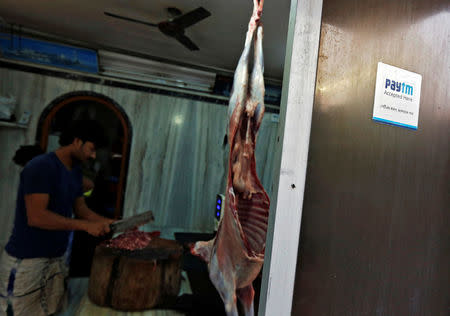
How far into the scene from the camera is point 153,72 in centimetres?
416

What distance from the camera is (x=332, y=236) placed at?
76cm

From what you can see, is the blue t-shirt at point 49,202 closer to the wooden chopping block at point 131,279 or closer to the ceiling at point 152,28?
the wooden chopping block at point 131,279

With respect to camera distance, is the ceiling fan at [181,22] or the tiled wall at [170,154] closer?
the ceiling fan at [181,22]

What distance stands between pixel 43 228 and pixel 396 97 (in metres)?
2.39

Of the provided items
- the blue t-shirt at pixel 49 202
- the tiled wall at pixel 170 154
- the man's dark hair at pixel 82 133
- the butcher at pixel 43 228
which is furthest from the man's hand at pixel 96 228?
the tiled wall at pixel 170 154

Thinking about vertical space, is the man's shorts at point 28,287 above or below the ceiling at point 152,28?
below

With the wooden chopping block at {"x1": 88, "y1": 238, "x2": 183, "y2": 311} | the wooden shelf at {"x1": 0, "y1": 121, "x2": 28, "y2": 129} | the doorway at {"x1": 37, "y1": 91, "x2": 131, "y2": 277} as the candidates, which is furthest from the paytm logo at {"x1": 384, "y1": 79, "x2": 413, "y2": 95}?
the wooden shelf at {"x1": 0, "y1": 121, "x2": 28, "y2": 129}

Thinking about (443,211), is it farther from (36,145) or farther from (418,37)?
(36,145)

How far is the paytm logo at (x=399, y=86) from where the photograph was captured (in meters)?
0.82

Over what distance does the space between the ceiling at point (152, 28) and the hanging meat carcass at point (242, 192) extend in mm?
1805

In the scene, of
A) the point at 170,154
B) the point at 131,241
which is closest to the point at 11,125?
the point at 170,154

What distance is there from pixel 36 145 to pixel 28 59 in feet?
3.87

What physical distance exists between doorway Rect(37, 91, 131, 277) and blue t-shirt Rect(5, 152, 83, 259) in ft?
2.20

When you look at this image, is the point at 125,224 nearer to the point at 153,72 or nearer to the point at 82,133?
the point at 82,133
